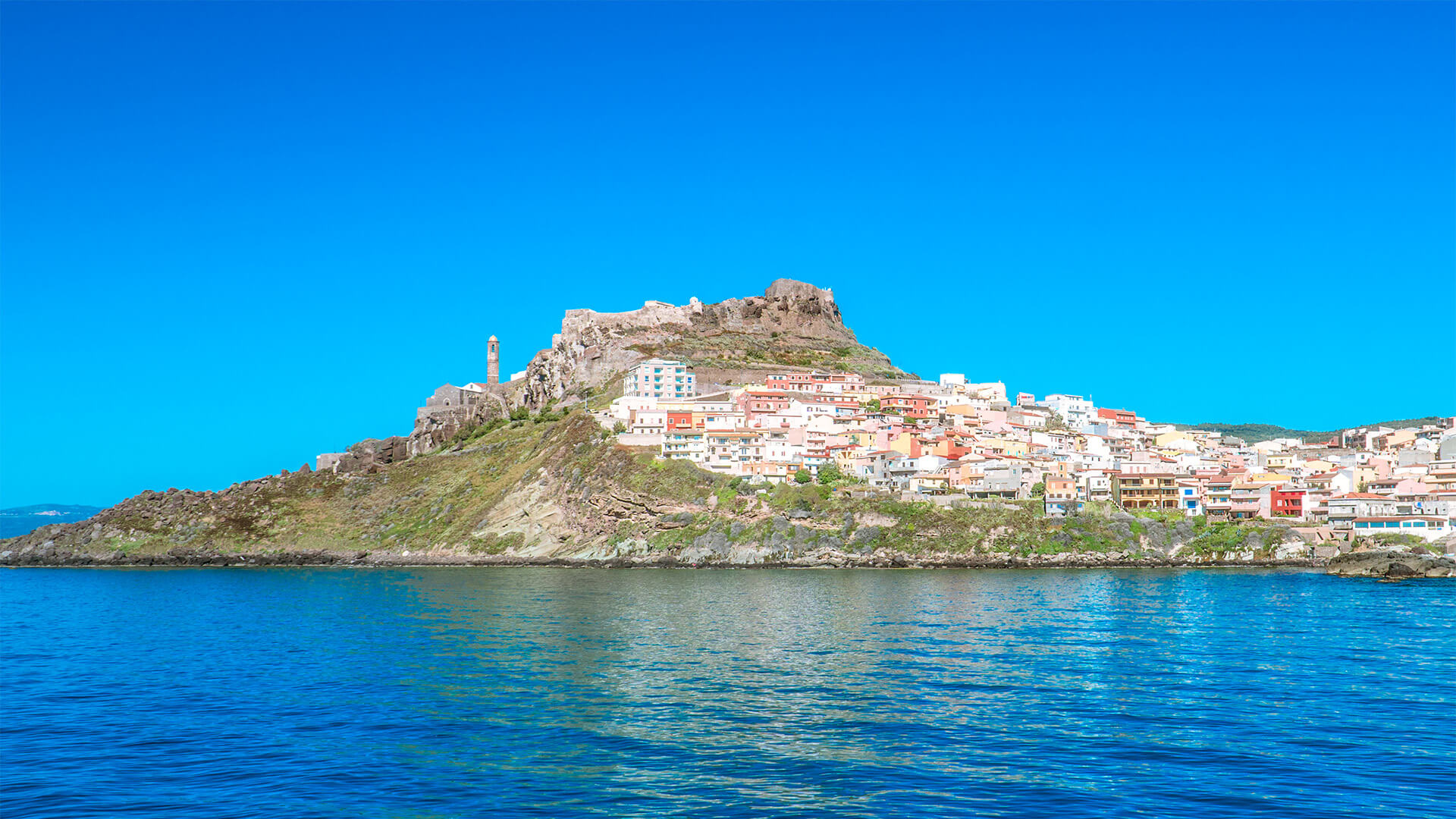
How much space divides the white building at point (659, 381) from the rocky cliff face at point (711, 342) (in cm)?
512

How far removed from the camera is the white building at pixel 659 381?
137750 mm

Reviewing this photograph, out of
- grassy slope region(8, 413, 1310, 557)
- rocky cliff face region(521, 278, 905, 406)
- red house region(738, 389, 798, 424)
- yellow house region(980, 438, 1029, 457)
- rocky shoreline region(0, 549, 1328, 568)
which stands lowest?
rocky shoreline region(0, 549, 1328, 568)

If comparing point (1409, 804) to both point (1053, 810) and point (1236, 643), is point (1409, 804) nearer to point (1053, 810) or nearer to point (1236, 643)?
point (1053, 810)

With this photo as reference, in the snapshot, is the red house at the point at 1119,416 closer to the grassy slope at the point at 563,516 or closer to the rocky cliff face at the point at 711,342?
the rocky cliff face at the point at 711,342

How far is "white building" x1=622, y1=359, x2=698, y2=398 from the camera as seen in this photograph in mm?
137750

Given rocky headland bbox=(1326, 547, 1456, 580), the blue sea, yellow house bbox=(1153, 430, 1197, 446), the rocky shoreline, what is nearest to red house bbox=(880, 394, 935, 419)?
yellow house bbox=(1153, 430, 1197, 446)

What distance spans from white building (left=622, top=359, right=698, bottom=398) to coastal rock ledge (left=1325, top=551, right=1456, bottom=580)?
73382 mm

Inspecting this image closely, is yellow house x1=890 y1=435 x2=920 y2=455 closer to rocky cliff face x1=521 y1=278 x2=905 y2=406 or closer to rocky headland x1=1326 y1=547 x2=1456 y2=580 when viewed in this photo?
rocky cliff face x1=521 y1=278 x2=905 y2=406

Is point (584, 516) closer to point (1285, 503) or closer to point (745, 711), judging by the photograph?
point (1285, 503)

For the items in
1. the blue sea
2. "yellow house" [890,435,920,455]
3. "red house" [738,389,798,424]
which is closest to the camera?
the blue sea

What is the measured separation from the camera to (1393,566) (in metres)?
86.2

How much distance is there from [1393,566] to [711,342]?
10140 cm

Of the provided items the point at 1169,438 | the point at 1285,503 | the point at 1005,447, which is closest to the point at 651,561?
the point at 1005,447

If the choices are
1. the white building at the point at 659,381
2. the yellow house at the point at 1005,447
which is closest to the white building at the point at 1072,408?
the yellow house at the point at 1005,447
